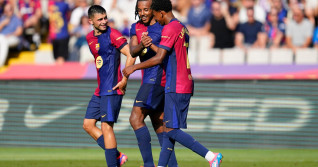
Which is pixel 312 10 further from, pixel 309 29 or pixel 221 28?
pixel 221 28

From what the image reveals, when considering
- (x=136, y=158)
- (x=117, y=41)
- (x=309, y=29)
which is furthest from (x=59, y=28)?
(x=117, y=41)

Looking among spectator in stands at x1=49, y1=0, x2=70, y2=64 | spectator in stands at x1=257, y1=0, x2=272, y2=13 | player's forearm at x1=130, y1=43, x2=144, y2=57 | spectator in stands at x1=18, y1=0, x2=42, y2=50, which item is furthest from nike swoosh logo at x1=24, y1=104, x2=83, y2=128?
spectator in stands at x1=257, y1=0, x2=272, y2=13

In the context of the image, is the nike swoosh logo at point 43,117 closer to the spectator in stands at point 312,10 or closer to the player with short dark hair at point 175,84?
the player with short dark hair at point 175,84

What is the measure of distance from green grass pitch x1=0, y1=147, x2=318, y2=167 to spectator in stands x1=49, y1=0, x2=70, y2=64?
3458mm

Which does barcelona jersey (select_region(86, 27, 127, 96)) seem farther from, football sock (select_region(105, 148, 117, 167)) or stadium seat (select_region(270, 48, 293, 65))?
stadium seat (select_region(270, 48, 293, 65))

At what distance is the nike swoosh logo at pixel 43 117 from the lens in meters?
13.4

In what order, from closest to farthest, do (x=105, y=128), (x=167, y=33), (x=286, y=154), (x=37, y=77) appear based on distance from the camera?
(x=167, y=33), (x=105, y=128), (x=286, y=154), (x=37, y=77)

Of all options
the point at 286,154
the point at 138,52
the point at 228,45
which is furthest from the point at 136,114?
the point at 228,45

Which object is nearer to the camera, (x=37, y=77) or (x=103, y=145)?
(x=103, y=145)

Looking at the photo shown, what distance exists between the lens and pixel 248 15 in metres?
14.9

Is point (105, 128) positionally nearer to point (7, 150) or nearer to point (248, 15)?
point (7, 150)

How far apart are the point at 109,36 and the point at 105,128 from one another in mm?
1281

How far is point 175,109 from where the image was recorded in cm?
792

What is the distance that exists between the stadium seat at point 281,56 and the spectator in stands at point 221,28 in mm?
1218
